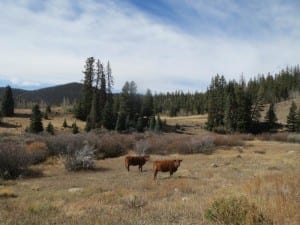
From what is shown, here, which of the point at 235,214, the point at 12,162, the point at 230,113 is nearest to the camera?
the point at 235,214

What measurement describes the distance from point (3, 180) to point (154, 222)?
1531cm

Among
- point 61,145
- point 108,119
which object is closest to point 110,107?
point 108,119

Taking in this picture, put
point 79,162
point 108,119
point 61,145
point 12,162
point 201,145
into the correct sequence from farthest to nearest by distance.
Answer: point 108,119 → point 201,145 → point 61,145 → point 79,162 → point 12,162

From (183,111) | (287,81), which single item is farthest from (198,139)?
(287,81)

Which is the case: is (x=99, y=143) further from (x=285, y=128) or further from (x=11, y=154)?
(x=285, y=128)

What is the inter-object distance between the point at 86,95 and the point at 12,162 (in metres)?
A: 57.5

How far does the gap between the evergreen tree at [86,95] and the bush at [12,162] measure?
180 feet

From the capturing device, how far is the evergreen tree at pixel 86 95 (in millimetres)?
78875

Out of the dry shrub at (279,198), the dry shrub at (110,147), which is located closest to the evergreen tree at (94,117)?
the dry shrub at (110,147)

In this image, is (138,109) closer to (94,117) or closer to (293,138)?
(94,117)

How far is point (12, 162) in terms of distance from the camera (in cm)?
2294

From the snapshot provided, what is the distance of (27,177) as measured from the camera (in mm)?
22312

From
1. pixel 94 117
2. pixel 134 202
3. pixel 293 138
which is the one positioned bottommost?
pixel 293 138

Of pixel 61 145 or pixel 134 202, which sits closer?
pixel 134 202
